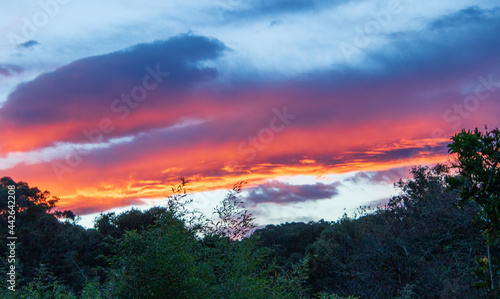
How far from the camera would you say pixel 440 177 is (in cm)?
2261

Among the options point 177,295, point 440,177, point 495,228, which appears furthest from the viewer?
point 440,177

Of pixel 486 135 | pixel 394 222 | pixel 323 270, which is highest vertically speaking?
pixel 486 135

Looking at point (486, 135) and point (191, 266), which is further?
point (191, 266)

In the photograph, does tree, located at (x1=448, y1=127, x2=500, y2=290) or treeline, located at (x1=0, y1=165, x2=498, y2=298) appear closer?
tree, located at (x1=448, y1=127, x2=500, y2=290)

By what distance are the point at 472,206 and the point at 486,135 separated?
1266 cm

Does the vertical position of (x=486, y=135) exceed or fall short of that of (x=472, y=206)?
it exceeds it

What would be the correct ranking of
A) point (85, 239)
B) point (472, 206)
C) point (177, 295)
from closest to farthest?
point (177, 295) → point (472, 206) → point (85, 239)

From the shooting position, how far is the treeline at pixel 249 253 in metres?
7.77

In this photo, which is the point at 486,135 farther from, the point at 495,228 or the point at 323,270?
the point at 323,270

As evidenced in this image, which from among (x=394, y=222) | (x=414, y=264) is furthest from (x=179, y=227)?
(x=394, y=222)

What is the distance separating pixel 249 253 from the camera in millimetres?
9750

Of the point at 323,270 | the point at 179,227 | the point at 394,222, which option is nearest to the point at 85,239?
the point at 323,270

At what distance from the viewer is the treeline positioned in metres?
7.77

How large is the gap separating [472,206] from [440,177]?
17.9 feet
